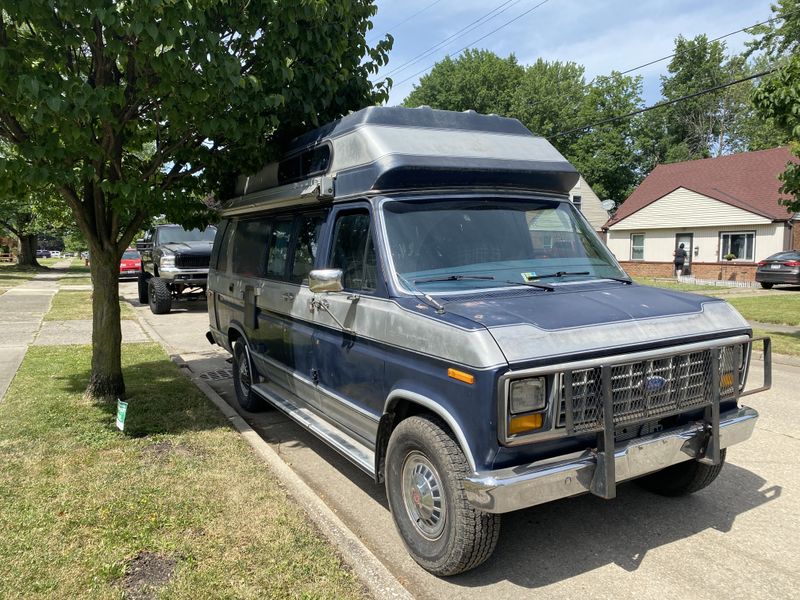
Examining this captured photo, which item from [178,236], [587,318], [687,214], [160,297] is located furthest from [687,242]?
[587,318]

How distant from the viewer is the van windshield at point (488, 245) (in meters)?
3.82

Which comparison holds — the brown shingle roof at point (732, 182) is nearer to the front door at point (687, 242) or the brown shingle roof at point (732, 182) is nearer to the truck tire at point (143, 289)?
the front door at point (687, 242)

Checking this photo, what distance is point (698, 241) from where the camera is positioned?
96.0 ft

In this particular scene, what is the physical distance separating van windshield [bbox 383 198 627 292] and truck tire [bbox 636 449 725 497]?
136 cm

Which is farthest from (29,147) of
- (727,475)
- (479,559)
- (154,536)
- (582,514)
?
(727,475)

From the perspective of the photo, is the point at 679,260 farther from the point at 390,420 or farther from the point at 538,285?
the point at 390,420

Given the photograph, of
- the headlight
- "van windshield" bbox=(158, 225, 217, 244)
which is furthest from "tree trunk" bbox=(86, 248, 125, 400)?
"van windshield" bbox=(158, 225, 217, 244)

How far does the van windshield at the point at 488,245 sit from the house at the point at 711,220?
81.8 ft

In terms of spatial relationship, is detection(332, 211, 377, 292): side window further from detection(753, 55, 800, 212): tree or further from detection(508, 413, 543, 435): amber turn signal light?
detection(753, 55, 800, 212): tree

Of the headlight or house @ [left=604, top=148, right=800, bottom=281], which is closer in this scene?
the headlight

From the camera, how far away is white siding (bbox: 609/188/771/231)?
27311 millimetres

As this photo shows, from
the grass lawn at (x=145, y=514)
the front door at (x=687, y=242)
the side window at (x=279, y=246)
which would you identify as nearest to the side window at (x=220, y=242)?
the side window at (x=279, y=246)

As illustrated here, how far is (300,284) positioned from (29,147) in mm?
2354

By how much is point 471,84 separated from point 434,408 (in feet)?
157
